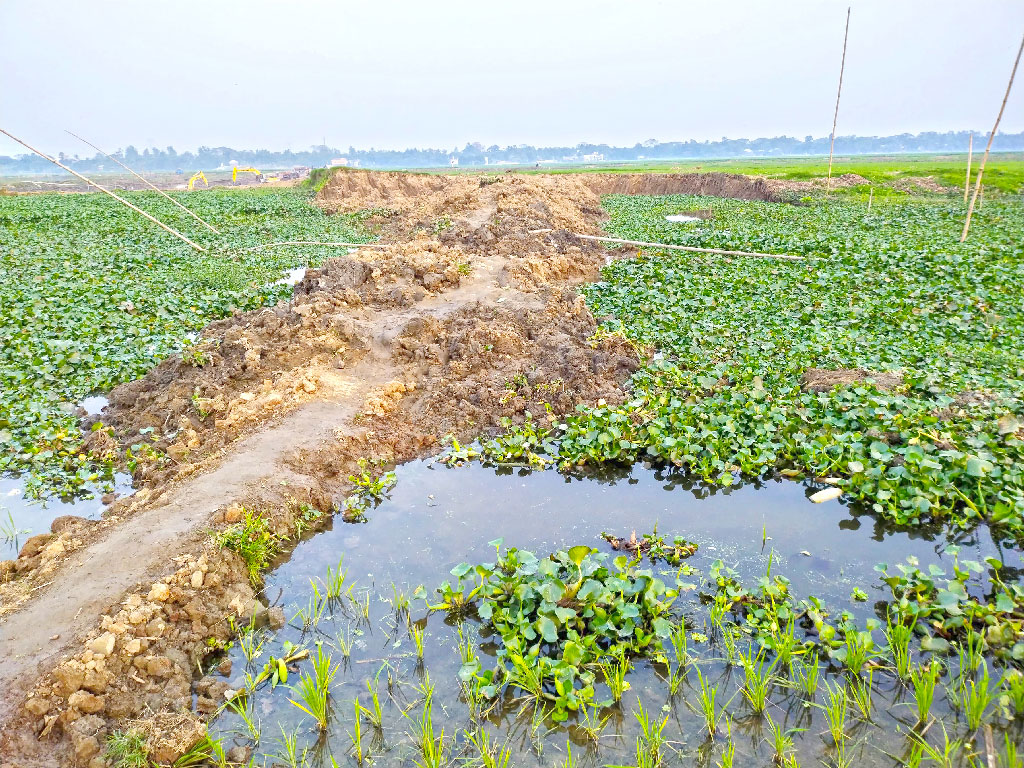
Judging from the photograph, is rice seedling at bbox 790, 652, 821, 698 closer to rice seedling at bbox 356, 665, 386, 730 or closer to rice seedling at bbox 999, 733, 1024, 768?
rice seedling at bbox 999, 733, 1024, 768

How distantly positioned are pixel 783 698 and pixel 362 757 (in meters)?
2.33

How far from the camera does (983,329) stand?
28.1 ft

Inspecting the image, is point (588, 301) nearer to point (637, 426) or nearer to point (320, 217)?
point (637, 426)

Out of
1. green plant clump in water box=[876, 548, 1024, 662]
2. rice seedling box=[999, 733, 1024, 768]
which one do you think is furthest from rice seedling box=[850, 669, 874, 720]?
rice seedling box=[999, 733, 1024, 768]

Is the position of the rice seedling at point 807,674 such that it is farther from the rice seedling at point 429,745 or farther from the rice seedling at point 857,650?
the rice seedling at point 429,745

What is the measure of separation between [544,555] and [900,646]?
2.36 meters

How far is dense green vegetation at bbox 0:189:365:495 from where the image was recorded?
6695 mm

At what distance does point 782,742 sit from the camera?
3.07 meters

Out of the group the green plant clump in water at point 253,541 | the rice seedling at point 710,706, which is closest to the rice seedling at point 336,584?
the green plant clump in water at point 253,541

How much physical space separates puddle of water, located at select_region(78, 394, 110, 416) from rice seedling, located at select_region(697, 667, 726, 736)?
731 centimetres

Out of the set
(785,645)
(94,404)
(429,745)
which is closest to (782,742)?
(785,645)

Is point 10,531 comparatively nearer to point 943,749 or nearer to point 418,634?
point 418,634

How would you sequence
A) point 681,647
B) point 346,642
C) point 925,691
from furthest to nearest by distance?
point 346,642
point 681,647
point 925,691

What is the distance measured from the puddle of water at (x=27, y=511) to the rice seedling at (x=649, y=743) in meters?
4.92
